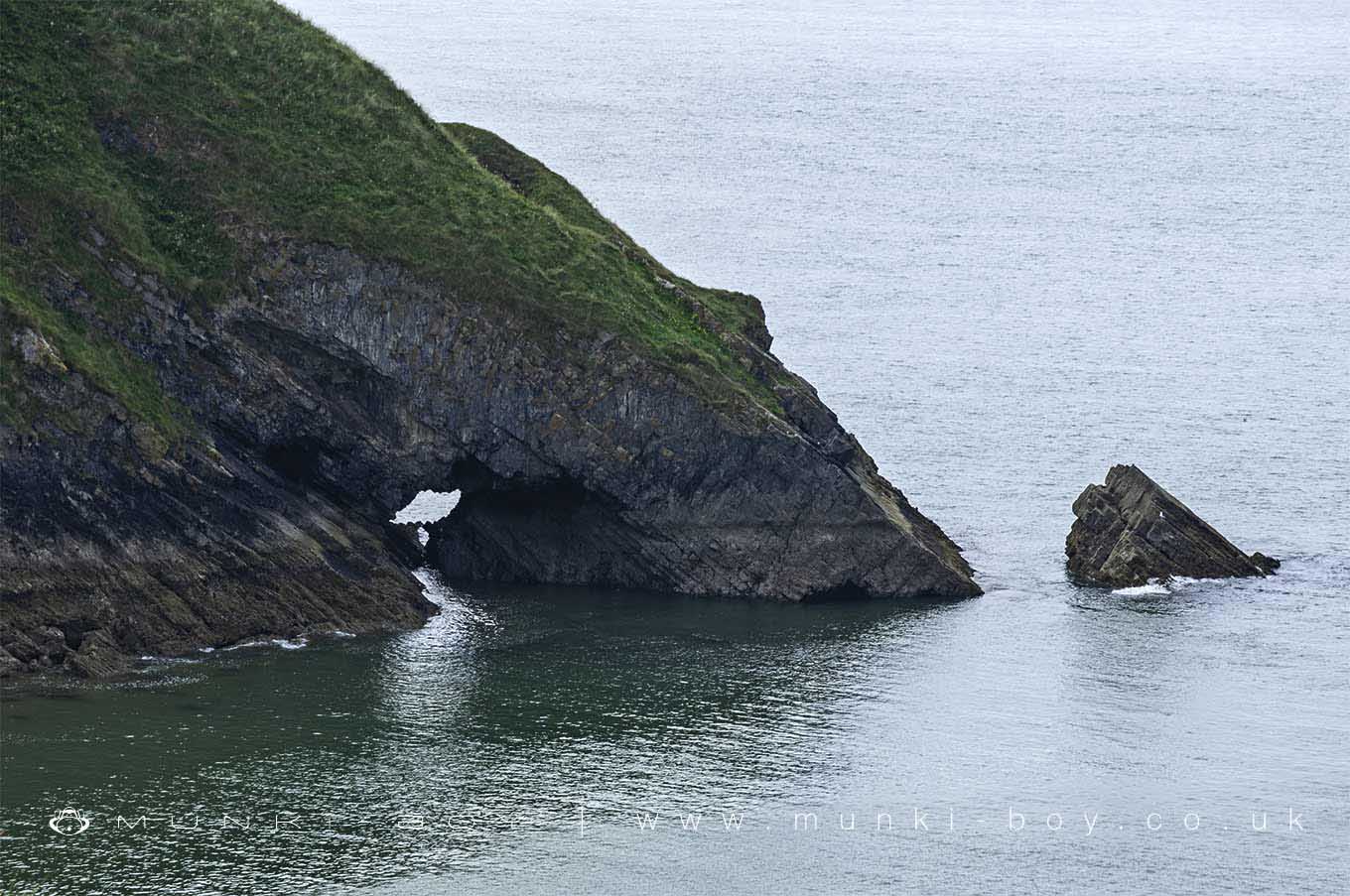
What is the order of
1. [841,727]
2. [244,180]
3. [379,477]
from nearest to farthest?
1. [841,727]
2. [379,477]
3. [244,180]

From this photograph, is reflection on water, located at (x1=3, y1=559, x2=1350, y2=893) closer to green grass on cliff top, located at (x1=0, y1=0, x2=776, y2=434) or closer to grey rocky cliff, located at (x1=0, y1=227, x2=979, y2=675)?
grey rocky cliff, located at (x1=0, y1=227, x2=979, y2=675)

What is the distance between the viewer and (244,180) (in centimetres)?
8769

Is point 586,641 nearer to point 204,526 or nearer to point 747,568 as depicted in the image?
point 747,568

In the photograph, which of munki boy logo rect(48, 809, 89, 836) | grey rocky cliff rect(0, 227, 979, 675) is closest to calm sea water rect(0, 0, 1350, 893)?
munki boy logo rect(48, 809, 89, 836)

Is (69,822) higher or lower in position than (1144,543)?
lower

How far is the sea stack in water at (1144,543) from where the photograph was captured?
92750mm

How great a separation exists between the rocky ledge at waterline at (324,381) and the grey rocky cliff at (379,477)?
114 mm

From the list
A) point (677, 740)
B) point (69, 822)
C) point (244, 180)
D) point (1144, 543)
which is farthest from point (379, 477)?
point (1144, 543)

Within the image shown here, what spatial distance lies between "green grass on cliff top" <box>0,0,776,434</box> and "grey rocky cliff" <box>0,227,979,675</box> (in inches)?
44.4

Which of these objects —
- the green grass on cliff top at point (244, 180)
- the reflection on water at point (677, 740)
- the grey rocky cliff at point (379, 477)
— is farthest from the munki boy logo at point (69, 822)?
the green grass on cliff top at point (244, 180)

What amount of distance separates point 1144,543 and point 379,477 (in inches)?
1293

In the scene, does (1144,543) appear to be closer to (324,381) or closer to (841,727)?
(841,727)

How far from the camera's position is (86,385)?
78188 millimetres

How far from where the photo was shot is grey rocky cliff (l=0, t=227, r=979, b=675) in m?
76.5
